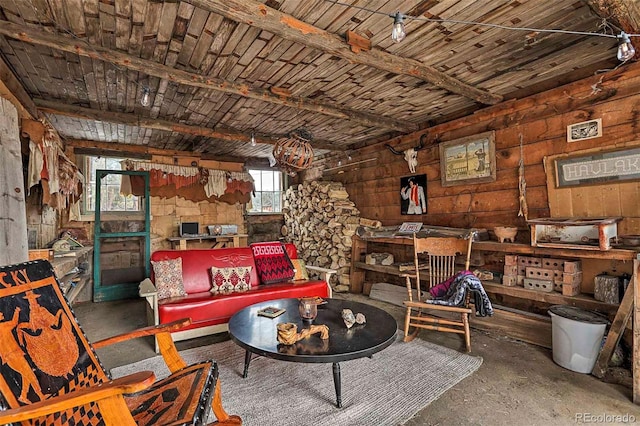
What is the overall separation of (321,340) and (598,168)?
9.67 ft

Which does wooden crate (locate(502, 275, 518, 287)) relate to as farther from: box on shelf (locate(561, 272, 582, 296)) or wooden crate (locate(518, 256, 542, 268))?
box on shelf (locate(561, 272, 582, 296))

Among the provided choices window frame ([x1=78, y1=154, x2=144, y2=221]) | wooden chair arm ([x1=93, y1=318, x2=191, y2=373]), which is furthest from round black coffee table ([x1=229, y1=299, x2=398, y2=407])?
window frame ([x1=78, y1=154, x2=144, y2=221])

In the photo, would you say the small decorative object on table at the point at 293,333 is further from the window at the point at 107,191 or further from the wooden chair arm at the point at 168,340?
the window at the point at 107,191

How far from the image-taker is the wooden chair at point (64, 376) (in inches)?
41.3

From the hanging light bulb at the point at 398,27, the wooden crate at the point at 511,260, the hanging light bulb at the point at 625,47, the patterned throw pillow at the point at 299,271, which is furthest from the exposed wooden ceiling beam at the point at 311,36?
the patterned throw pillow at the point at 299,271

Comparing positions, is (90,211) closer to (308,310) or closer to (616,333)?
(308,310)

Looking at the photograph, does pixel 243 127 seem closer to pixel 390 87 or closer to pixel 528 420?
pixel 390 87

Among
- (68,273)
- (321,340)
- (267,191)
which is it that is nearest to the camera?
(321,340)

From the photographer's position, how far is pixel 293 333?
1964 millimetres

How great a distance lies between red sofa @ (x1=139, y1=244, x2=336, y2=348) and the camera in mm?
2959

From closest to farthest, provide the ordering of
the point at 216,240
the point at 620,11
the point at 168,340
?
the point at 168,340 → the point at 620,11 → the point at 216,240

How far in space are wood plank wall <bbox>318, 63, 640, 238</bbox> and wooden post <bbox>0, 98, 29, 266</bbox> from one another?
4325 mm

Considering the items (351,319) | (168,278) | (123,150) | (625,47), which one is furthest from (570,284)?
(123,150)

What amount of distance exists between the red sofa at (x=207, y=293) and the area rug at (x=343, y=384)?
0.27 meters
